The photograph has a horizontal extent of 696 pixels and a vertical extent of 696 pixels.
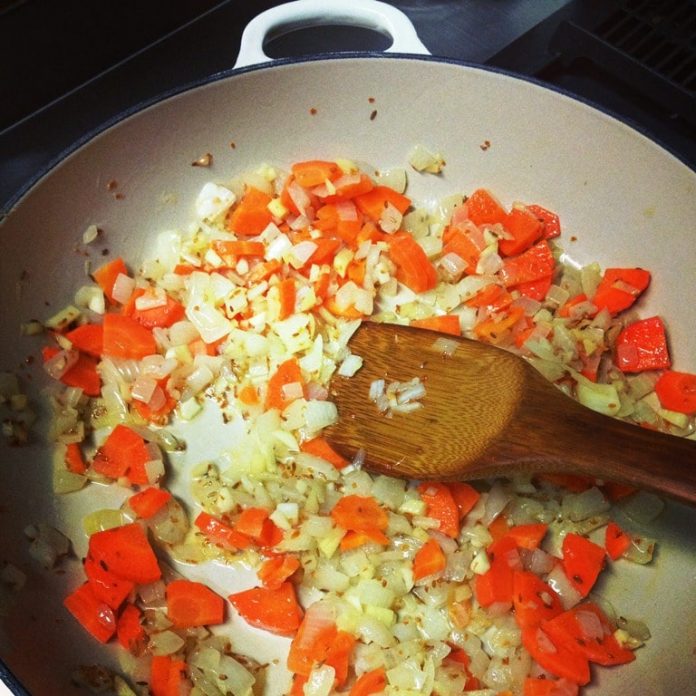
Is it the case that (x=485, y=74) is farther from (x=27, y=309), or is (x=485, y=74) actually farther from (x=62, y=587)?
(x=62, y=587)

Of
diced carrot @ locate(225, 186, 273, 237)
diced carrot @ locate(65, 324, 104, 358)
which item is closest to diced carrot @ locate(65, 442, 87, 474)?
diced carrot @ locate(65, 324, 104, 358)

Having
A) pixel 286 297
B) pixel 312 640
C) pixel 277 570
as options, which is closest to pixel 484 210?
pixel 286 297

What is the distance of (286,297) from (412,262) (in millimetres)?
385

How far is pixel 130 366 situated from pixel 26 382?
27cm

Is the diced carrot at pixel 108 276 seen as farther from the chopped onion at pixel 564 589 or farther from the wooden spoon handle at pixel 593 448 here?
the chopped onion at pixel 564 589

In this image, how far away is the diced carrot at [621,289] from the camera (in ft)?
6.97

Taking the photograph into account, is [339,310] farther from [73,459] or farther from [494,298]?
[73,459]

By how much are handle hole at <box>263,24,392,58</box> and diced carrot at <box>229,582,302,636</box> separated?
1.83 meters

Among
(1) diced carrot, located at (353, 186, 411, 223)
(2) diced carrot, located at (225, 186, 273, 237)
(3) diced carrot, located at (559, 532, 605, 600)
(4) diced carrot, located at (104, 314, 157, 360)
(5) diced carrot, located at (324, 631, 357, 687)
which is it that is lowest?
(3) diced carrot, located at (559, 532, 605, 600)

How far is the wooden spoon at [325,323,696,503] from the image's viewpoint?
5.14 ft

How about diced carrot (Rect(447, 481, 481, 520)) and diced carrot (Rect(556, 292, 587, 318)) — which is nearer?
diced carrot (Rect(447, 481, 481, 520))

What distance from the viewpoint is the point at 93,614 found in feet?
5.60

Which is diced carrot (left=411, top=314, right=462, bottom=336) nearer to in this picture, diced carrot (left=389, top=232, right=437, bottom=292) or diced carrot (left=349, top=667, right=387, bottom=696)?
diced carrot (left=389, top=232, right=437, bottom=292)

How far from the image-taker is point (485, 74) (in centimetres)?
209
